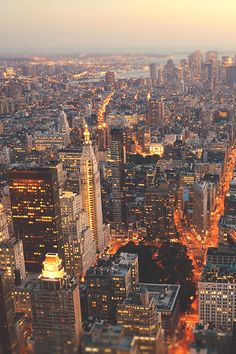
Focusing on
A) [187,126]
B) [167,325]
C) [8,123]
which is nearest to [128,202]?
[167,325]

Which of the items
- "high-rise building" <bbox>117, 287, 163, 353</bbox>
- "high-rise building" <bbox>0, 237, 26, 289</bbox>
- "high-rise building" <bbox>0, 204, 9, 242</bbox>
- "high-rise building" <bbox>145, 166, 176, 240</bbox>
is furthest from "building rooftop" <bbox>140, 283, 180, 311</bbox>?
"high-rise building" <bbox>145, 166, 176, 240</bbox>

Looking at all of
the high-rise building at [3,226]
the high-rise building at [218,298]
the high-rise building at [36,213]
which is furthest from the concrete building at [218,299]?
the high-rise building at [3,226]

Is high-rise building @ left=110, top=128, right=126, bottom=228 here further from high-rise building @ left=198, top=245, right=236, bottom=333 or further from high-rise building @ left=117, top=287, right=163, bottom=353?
high-rise building @ left=117, top=287, right=163, bottom=353

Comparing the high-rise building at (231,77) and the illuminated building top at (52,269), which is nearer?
the illuminated building top at (52,269)

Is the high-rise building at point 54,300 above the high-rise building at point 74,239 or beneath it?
above

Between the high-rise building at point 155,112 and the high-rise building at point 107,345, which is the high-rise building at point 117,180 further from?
the high-rise building at point 155,112

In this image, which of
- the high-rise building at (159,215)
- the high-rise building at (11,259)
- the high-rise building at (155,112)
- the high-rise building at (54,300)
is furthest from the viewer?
the high-rise building at (155,112)

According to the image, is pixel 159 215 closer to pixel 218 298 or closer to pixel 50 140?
pixel 218 298
